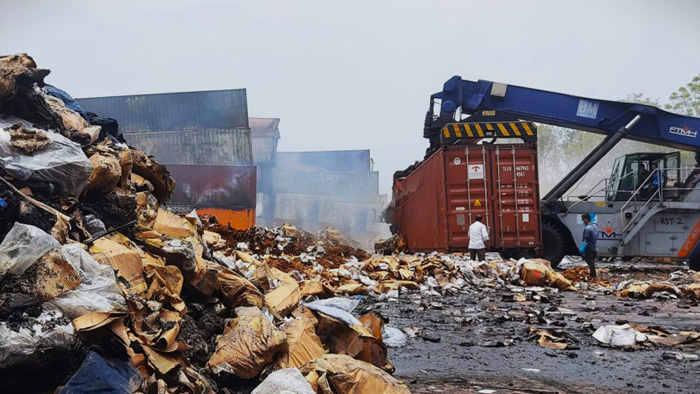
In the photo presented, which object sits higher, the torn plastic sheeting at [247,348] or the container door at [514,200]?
the container door at [514,200]

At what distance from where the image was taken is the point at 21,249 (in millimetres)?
2477

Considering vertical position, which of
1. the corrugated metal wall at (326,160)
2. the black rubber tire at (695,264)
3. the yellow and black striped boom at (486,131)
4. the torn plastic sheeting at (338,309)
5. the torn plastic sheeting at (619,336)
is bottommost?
the black rubber tire at (695,264)

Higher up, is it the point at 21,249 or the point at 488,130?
the point at 488,130

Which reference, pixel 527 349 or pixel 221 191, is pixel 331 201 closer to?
pixel 221 191

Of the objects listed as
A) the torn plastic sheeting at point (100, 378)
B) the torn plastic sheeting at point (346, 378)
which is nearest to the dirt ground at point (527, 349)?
the torn plastic sheeting at point (346, 378)

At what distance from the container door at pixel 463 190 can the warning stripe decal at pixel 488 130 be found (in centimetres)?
33

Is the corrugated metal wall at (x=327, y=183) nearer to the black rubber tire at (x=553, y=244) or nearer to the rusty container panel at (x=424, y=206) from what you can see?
the rusty container panel at (x=424, y=206)

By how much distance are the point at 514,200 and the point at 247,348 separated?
28.5 feet

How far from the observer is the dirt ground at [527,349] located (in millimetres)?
3617

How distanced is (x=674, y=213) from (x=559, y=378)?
9323mm

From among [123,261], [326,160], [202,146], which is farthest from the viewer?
[326,160]

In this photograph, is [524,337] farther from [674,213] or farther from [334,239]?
[334,239]

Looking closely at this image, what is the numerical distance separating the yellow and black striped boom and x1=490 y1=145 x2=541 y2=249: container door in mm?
347

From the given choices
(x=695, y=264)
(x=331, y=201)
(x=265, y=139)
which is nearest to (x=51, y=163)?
(x=695, y=264)
